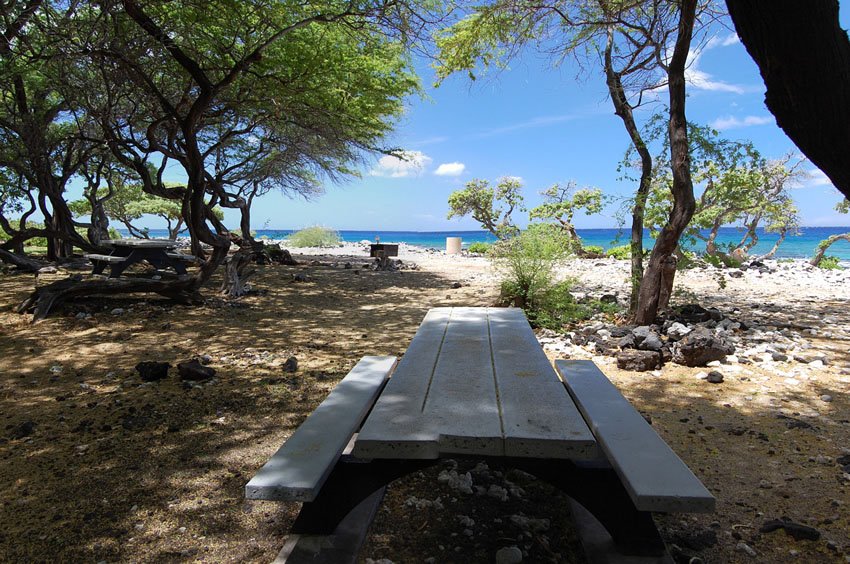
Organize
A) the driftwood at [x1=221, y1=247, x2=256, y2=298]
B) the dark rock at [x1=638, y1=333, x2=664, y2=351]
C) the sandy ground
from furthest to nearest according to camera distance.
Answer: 1. the driftwood at [x1=221, y1=247, x2=256, y2=298]
2. the dark rock at [x1=638, y1=333, x2=664, y2=351]
3. the sandy ground

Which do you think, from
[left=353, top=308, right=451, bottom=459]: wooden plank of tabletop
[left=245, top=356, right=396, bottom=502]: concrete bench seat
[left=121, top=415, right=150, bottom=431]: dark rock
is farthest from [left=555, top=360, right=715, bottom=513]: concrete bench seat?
[left=121, top=415, right=150, bottom=431]: dark rock

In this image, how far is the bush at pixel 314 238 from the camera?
28158 millimetres

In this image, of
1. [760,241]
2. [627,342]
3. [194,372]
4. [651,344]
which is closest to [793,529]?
[651,344]

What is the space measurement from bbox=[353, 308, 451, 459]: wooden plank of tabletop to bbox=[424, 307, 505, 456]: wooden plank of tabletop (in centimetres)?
4

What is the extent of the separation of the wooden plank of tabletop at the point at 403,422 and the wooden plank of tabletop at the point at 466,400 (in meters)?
0.04

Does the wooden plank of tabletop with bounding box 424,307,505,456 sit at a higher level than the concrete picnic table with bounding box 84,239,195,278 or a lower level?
lower

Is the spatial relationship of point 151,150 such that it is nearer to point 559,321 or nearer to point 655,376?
point 559,321

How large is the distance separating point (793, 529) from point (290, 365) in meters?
3.43

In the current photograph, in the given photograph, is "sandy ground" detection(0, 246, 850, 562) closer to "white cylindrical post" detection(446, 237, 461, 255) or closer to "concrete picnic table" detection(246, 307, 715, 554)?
"concrete picnic table" detection(246, 307, 715, 554)

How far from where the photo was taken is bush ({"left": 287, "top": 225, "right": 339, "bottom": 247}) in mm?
28158

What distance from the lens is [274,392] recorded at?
3648 mm

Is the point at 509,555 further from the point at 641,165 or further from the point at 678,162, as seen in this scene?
the point at 641,165

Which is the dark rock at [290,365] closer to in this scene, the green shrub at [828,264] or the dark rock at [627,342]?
the dark rock at [627,342]

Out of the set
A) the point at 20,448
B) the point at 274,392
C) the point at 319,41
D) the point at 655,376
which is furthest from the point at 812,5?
the point at 319,41
